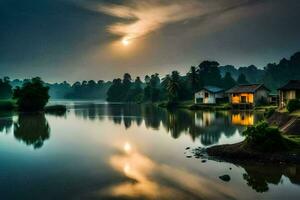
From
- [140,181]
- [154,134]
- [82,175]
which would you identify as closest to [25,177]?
[82,175]

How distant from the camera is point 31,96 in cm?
9706

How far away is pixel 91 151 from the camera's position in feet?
107

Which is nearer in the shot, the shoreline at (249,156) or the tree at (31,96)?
the shoreline at (249,156)

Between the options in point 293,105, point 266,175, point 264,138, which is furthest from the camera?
point 293,105

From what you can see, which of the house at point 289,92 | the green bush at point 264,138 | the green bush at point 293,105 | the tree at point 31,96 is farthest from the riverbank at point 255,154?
the tree at point 31,96

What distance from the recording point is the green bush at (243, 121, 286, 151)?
25594mm

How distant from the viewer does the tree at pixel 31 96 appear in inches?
3826

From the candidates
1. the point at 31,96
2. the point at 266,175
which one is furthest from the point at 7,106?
the point at 266,175

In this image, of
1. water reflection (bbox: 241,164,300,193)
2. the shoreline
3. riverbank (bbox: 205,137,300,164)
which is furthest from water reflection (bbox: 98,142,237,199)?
riverbank (bbox: 205,137,300,164)

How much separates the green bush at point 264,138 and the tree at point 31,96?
83.1 metres

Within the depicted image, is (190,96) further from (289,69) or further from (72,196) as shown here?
(72,196)

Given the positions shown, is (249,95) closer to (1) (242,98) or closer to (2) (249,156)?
(1) (242,98)

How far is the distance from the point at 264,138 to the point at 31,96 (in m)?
85.3

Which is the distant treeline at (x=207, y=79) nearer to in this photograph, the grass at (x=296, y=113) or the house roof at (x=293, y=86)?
the house roof at (x=293, y=86)
